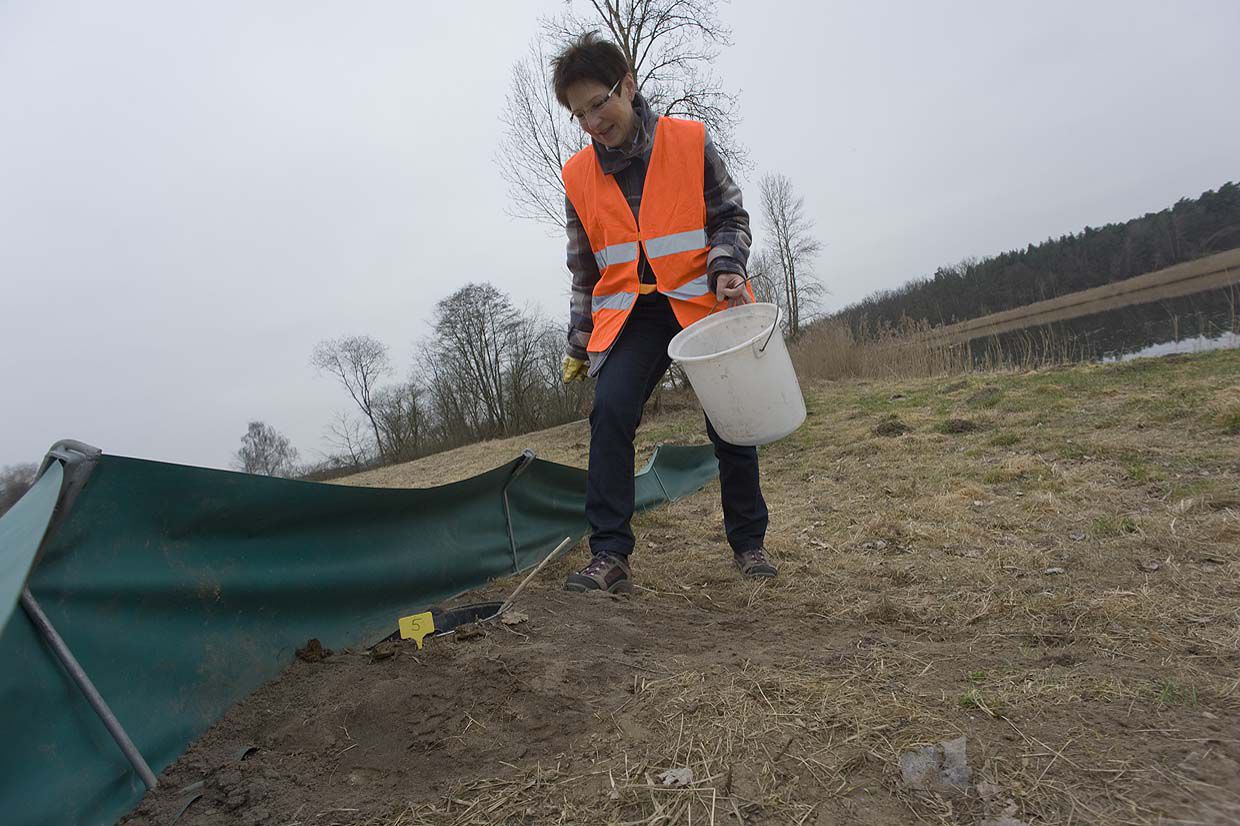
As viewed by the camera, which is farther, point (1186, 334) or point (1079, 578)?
point (1186, 334)

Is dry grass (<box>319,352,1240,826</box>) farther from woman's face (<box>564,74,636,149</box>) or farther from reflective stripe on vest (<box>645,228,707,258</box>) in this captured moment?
woman's face (<box>564,74,636,149</box>)

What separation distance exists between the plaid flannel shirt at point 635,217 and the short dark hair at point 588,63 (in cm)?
18

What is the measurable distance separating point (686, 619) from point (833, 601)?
A: 548mm

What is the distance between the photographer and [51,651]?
4.09ft

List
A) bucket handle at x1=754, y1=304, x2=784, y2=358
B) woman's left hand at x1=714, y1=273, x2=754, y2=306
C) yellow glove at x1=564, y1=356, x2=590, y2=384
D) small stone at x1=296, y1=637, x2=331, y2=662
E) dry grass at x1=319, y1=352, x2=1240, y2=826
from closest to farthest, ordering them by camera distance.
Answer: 1. dry grass at x1=319, y1=352, x2=1240, y2=826
2. small stone at x1=296, y1=637, x2=331, y2=662
3. bucket handle at x1=754, y1=304, x2=784, y2=358
4. woman's left hand at x1=714, y1=273, x2=754, y2=306
5. yellow glove at x1=564, y1=356, x2=590, y2=384

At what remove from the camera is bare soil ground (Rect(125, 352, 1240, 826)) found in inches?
45.2

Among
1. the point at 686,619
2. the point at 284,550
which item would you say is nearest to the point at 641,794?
the point at 686,619

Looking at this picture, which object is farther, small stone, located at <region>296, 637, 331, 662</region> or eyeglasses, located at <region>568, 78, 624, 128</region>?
eyeglasses, located at <region>568, 78, 624, 128</region>

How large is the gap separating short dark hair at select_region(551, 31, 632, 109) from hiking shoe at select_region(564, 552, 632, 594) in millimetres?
1678

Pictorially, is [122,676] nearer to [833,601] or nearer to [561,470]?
[833,601]

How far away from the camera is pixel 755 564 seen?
8.79 feet

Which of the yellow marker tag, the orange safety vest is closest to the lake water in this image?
the orange safety vest

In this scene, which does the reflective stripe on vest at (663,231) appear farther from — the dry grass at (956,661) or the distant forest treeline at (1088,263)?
the distant forest treeline at (1088,263)

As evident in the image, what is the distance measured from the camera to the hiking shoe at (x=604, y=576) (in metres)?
2.36
